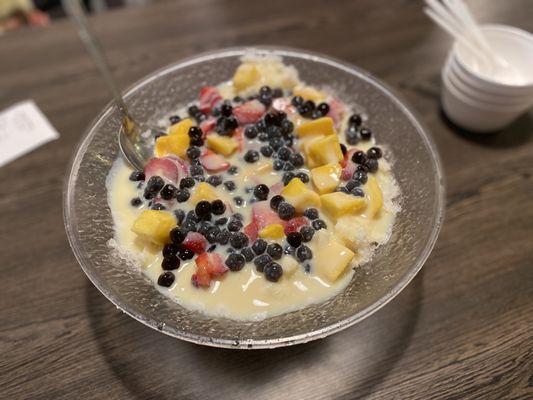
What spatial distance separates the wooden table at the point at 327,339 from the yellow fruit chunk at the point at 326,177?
348 mm

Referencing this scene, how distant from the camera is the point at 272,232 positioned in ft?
3.70

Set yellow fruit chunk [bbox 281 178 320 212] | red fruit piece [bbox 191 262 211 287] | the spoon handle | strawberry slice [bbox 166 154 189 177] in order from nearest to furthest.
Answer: the spoon handle, red fruit piece [bbox 191 262 211 287], yellow fruit chunk [bbox 281 178 320 212], strawberry slice [bbox 166 154 189 177]

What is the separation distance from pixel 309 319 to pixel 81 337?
1.96 ft

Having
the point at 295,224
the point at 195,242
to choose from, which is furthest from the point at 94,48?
the point at 295,224

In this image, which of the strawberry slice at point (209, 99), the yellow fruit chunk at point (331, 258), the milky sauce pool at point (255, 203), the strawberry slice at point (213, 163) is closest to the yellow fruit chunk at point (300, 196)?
the milky sauce pool at point (255, 203)

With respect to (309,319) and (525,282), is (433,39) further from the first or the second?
(309,319)

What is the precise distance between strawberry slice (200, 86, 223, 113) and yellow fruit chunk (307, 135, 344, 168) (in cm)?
37

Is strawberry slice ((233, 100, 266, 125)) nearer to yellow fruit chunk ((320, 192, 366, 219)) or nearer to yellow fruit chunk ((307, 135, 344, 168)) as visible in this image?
yellow fruit chunk ((307, 135, 344, 168))

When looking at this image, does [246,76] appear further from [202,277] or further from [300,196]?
[202,277]

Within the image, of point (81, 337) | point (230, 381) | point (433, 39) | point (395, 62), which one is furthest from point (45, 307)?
point (433, 39)

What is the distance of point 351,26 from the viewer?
6.65 ft

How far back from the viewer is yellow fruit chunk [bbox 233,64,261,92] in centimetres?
148

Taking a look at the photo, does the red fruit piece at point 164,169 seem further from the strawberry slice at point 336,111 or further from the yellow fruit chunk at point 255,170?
the strawberry slice at point 336,111

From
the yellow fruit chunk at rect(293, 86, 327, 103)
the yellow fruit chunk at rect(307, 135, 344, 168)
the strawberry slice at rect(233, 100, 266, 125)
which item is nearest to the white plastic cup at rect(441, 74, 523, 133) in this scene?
the yellow fruit chunk at rect(293, 86, 327, 103)
